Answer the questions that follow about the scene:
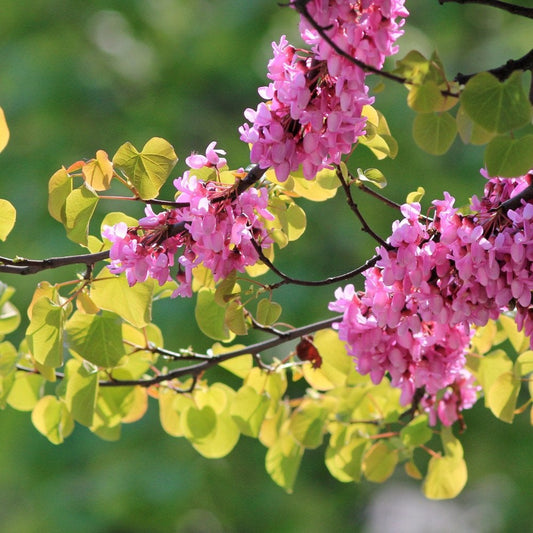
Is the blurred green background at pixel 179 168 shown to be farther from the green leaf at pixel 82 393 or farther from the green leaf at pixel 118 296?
the green leaf at pixel 118 296

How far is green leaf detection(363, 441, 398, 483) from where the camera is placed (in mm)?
915

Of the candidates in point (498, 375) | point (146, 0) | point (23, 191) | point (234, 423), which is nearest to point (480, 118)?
point (498, 375)

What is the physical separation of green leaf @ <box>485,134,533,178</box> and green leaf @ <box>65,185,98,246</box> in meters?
0.30

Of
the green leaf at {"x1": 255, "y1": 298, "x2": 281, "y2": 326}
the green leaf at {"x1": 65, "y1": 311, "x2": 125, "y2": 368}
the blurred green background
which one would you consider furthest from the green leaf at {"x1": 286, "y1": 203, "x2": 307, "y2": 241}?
the blurred green background

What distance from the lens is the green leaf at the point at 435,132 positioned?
577 millimetres

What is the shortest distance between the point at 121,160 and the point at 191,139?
2470 mm

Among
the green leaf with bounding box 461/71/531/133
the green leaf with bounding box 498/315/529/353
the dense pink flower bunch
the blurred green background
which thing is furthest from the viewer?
the blurred green background

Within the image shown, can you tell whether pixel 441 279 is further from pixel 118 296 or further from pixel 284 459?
pixel 284 459

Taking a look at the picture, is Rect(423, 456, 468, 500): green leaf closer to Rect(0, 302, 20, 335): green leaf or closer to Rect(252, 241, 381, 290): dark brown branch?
Rect(252, 241, 381, 290): dark brown branch

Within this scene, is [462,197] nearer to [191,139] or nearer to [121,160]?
[191,139]

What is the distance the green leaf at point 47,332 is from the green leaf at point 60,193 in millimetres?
94

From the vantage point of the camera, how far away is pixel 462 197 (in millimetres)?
2633

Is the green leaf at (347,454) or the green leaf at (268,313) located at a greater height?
the green leaf at (268,313)

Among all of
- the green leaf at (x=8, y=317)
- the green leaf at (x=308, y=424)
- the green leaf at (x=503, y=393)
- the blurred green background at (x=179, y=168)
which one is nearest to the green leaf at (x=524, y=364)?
the green leaf at (x=503, y=393)
